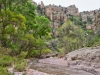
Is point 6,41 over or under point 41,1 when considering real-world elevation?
under

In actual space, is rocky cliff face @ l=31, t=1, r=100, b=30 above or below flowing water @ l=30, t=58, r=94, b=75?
above

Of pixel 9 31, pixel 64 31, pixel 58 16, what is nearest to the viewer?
pixel 9 31

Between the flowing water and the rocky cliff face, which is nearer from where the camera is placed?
the flowing water

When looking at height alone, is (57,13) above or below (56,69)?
above

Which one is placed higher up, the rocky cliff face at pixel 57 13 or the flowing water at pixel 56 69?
the rocky cliff face at pixel 57 13

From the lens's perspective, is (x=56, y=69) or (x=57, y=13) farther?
(x=57, y=13)

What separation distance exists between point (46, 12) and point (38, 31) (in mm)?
83861

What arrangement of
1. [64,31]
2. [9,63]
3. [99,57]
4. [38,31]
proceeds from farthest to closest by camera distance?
[64,31], [38,31], [99,57], [9,63]

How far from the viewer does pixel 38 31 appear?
47531 mm

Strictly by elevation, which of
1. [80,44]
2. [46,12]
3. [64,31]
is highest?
[46,12]

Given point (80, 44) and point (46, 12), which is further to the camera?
point (46, 12)

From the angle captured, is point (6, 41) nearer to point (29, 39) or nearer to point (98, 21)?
point (29, 39)

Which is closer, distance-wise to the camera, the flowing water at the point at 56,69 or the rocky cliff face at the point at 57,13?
the flowing water at the point at 56,69

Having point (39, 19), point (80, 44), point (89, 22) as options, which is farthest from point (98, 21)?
point (89, 22)
